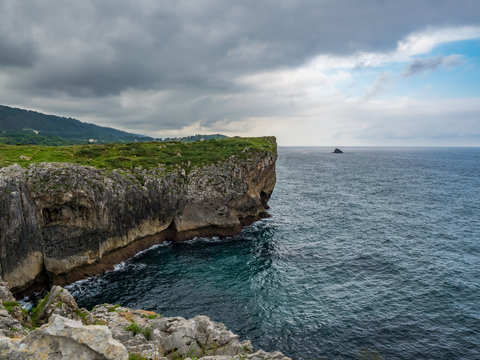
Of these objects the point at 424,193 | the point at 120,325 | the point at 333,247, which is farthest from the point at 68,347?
the point at 424,193

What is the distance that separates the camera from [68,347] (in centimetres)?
870

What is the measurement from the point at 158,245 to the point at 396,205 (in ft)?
191

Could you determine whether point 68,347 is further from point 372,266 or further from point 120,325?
point 372,266

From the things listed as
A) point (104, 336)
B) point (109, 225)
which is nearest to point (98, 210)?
point (109, 225)

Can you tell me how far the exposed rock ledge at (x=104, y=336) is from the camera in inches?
341

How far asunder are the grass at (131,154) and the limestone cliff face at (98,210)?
2396mm

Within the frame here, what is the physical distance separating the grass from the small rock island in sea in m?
0.23

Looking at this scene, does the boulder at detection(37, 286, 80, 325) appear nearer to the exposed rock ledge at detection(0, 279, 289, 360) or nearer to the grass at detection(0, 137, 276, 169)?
the exposed rock ledge at detection(0, 279, 289, 360)

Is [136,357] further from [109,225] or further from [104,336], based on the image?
[109,225]

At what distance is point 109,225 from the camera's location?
121ft

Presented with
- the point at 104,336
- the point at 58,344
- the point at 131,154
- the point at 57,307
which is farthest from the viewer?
the point at 131,154

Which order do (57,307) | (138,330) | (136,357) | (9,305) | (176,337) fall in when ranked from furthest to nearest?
(138,330)
(176,337)
(57,307)
(9,305)
(136,357)

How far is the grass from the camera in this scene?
4006 centimetres

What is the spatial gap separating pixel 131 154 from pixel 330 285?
4328 cm
